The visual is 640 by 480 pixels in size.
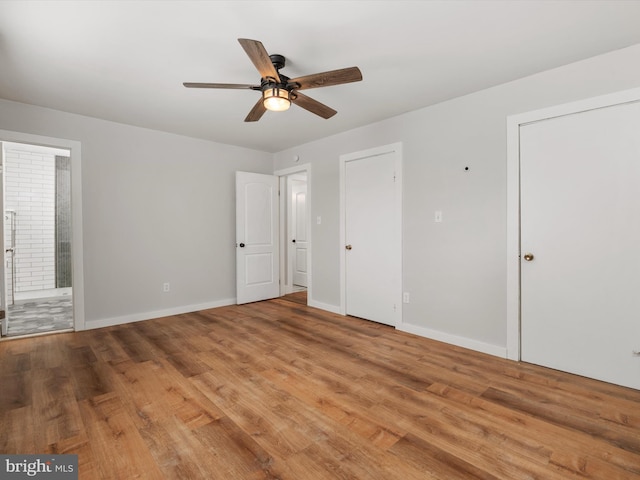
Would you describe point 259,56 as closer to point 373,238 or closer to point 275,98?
point 275,98

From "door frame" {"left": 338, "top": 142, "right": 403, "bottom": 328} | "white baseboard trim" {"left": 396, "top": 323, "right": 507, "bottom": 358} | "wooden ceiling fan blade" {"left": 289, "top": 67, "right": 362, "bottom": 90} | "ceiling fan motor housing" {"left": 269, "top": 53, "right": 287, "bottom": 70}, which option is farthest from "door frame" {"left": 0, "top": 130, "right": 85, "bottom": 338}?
"white baseboard trim" {"left": 396, "top": 323, "right": 507, "bottom": 358}

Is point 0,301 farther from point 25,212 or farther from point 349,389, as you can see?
point 349,389

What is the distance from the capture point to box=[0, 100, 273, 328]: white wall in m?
3.73

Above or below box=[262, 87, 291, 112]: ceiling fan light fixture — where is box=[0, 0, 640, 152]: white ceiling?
above

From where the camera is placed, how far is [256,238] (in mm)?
5125

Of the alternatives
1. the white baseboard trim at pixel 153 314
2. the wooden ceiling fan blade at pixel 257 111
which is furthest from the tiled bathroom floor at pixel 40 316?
the wooden ceiling fan blade at pixel 257 111

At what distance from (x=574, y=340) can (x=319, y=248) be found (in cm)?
307

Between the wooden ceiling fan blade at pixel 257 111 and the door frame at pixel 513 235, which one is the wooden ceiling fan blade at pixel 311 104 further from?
the door frame at pixel 513 235

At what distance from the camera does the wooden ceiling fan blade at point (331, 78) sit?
2027 millimetres

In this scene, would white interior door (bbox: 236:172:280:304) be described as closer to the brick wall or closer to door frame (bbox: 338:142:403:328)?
door frame (bbox: 338:142:403:328)

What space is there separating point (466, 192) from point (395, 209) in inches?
32.5

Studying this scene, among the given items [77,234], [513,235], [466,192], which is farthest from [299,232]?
[513,235]

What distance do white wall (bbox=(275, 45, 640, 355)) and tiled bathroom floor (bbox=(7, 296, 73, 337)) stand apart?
438cm

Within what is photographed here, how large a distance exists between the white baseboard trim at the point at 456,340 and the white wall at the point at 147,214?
2.87 meters
